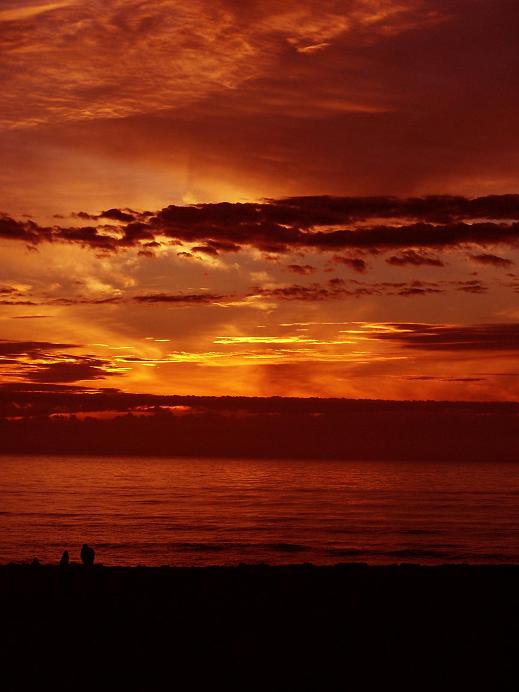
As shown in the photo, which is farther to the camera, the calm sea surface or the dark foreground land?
the calm sea surface

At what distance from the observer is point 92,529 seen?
215 ft

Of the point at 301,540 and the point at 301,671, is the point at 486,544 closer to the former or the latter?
the point at 301,540

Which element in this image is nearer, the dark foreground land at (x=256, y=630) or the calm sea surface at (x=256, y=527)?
the dark foreground land at (x=256, y=630)

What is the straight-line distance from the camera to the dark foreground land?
49.0ft

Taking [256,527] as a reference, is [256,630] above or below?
above

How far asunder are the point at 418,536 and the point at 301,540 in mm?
9303

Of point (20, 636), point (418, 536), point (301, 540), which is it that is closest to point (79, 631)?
point (20, 636)

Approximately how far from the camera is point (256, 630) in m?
18.7

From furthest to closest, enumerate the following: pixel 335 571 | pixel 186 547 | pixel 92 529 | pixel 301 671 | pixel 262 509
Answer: pixel 262 509 → pixel 92 529 → pixel 186 547 → pixel 335 571 → pixel 301 671

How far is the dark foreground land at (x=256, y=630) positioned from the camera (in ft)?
49.0

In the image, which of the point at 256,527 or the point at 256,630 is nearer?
the point at 256,630

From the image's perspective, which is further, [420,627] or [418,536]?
[418,536]

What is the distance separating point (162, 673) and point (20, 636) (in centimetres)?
393

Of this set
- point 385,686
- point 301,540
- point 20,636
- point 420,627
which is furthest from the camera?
point 301,540
